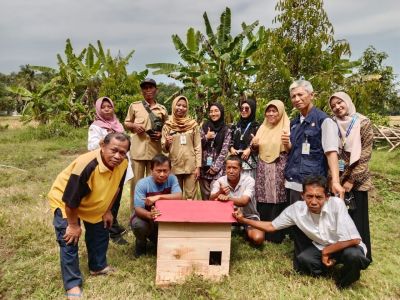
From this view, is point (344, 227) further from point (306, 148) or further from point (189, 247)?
point (189, 247)

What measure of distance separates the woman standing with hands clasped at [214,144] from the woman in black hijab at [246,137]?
0.35 feet

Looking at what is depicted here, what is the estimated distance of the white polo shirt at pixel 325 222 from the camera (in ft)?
9.30

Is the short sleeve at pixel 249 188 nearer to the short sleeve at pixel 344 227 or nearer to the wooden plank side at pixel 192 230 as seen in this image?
the wooden plank side at pixel 192 230

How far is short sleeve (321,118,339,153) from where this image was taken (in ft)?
10.0

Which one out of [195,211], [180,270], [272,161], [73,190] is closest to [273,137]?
[272,161]

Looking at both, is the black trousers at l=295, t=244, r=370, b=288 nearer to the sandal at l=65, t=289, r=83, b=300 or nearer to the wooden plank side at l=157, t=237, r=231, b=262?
the wooden plank side at l=157, t=237, r=231, b=262

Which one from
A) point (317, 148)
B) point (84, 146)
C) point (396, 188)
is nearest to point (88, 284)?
point (317, 148)

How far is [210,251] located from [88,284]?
3.56 feet

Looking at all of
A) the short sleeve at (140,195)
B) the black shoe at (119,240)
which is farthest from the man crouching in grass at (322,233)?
the black shoe at (119,240)

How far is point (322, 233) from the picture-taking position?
3.01 meters

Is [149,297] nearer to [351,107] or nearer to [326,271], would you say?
[326,271]

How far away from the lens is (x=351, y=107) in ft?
10.5

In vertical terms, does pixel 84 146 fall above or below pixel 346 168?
below

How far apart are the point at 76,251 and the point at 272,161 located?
6.99 feet
